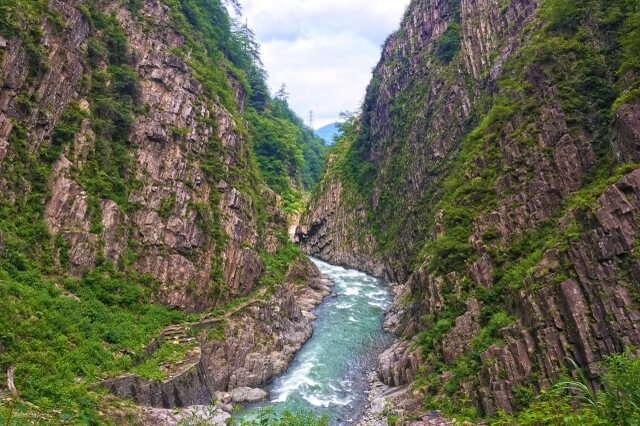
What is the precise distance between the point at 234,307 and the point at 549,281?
73.0ft

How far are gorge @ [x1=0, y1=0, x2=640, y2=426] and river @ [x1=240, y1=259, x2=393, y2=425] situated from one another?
8.2 inches

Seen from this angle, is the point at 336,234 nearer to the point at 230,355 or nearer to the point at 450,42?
the point at 450,42

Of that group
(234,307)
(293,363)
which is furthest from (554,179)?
(234,307)

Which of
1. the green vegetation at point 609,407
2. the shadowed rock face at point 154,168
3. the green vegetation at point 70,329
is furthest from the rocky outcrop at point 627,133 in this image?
the shadowed rock face at point 154,168

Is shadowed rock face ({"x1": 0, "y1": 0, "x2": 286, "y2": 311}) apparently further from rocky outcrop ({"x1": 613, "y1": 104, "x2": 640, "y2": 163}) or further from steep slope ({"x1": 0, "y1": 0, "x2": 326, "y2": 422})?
rocky outcrop ({"x1": 613, "y1": 104, "x2": 640, "y2": 163})

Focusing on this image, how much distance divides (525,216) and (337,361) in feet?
55.0

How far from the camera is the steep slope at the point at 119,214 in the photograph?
21.8 metres

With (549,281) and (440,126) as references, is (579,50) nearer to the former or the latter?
(549,281)

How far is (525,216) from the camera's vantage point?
87.5 ft

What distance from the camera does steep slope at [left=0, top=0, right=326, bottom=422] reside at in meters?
21.8

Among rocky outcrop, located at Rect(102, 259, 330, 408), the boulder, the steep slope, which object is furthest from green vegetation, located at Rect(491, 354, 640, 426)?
the boulder

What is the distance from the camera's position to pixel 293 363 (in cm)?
3231

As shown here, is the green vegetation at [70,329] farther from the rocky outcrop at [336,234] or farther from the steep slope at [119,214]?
the rocky outcrop at [336,234]

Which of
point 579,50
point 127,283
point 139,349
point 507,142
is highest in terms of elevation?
point 579,50
